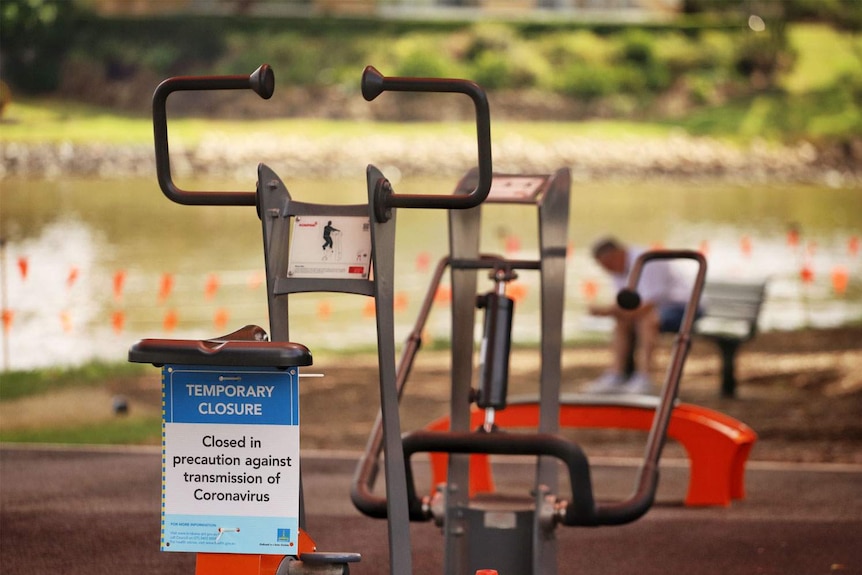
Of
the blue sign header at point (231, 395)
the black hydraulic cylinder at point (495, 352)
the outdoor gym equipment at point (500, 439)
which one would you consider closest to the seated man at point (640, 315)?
the outdoor gym equipment at point (500, 439)

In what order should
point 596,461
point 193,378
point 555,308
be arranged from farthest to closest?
point 596,461 → point 555,308 → point 193,378

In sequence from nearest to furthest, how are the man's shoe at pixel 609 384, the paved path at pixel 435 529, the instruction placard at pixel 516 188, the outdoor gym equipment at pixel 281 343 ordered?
1. the outdoor gym equipment at pixel 281 343
2. the instruction placard at pixel 516 188
3. the paved path at pixel 435 529
4. the man's shoe at pixel 609 384

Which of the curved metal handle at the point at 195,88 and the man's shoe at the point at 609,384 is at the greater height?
the curved metal handle at the point at 195,88

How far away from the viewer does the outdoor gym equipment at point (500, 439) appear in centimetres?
325

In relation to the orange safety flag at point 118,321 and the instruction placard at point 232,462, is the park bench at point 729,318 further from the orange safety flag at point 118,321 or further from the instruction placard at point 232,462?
the instruction placard at point 232,462

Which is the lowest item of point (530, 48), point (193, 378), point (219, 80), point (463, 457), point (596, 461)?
point (596, 461)

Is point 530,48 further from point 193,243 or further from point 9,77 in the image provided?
point 9,77

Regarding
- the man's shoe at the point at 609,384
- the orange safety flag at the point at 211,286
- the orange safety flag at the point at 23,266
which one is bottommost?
the man's shoe at the point at 609,384

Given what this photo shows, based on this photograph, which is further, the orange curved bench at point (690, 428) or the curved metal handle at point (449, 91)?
the orange curved bench at point (690, 428)

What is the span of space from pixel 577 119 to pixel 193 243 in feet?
7.47

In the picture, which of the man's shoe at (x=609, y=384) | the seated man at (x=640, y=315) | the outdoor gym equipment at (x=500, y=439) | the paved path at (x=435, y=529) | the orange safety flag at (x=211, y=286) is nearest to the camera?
the outdoor gym equipment at (x=500, y=439)

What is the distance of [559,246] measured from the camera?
3.44 m

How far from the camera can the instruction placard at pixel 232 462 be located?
253 cm

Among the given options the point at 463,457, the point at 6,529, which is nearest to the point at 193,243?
the point at 6,529
